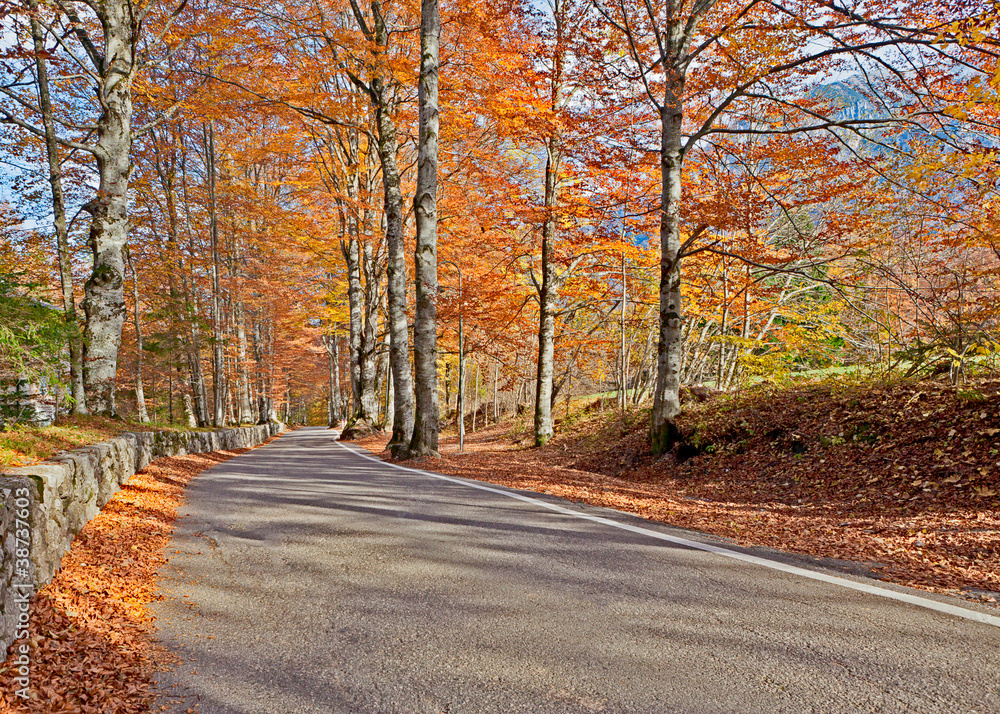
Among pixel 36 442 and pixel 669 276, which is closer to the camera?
pixel 36 442

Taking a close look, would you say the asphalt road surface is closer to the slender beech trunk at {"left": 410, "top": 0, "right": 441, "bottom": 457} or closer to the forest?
the forest

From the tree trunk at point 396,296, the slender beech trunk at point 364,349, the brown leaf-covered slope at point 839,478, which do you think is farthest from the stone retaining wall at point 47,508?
the slender beech trunk at point 364,349

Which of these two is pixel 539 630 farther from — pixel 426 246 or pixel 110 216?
pixel 110 216

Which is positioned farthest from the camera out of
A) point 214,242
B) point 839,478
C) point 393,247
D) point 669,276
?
point 214,242

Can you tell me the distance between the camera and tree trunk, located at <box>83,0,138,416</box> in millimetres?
10039

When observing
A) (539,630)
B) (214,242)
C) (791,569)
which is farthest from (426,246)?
(214,242)

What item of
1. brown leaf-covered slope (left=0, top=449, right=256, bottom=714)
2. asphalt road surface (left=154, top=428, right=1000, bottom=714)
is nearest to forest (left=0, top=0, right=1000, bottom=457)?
brown leaf-covered slope (left=0, top=449, right=256, bottom=714)

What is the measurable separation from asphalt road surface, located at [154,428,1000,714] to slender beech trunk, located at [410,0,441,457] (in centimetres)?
695

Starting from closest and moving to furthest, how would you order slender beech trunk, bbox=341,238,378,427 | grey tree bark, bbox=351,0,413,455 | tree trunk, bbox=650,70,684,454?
tree trunk, bbox=650,70,684,454 → grey tree bark, bbox=351,0,413,455 → slender beech trunk, bbox=341,238,378,427

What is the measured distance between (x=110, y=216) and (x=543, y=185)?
1062 cm

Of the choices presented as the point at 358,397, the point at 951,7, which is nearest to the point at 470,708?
the point at 951,7

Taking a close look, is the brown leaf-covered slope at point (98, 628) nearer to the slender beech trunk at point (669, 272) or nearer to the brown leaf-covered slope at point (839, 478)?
the brown leaf-covered slope at point (839, 478)

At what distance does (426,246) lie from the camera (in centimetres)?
1234

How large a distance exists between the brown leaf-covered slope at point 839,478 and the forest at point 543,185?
0.76 metres
